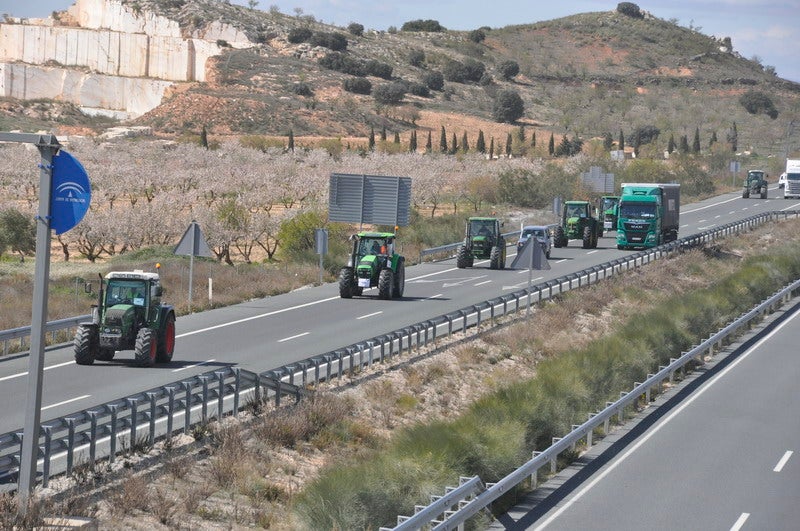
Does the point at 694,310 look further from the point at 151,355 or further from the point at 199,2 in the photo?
the point at 199,2

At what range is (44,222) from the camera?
1316 centimetres

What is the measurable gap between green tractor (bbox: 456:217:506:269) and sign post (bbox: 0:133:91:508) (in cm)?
3581

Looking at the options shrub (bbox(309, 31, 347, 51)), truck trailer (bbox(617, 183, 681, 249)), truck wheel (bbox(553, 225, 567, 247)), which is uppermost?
shrub (bbox(309, 31, 347, 51))

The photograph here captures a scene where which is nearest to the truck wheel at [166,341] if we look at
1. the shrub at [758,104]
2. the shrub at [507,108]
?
the shrub at [507,108]

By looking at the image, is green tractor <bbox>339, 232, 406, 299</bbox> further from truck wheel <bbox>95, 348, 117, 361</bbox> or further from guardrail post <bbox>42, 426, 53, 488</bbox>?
guardrail post <bbox>42, 426, 53, 488</bbox>

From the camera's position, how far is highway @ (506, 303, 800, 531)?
1538cm

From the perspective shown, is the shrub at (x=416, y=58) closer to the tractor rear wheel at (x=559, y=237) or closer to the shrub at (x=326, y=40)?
the shrub at (x=326, y=40)

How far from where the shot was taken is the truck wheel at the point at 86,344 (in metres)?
25.6

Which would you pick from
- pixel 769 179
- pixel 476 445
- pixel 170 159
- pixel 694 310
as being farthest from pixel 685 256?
pixel 769 179

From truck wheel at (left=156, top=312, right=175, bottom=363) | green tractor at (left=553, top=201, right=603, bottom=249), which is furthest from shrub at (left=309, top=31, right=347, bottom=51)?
truck wheel at (left=156, top=312, right=175, bottom=363)

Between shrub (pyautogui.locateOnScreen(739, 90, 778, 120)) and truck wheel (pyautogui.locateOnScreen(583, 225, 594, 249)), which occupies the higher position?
shrub (pyautogui.locateOnScreen(739, 90, 778, 120))

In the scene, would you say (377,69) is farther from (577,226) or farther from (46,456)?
(46,456)

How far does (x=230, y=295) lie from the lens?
3906 cm

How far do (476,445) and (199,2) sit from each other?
531 ft
